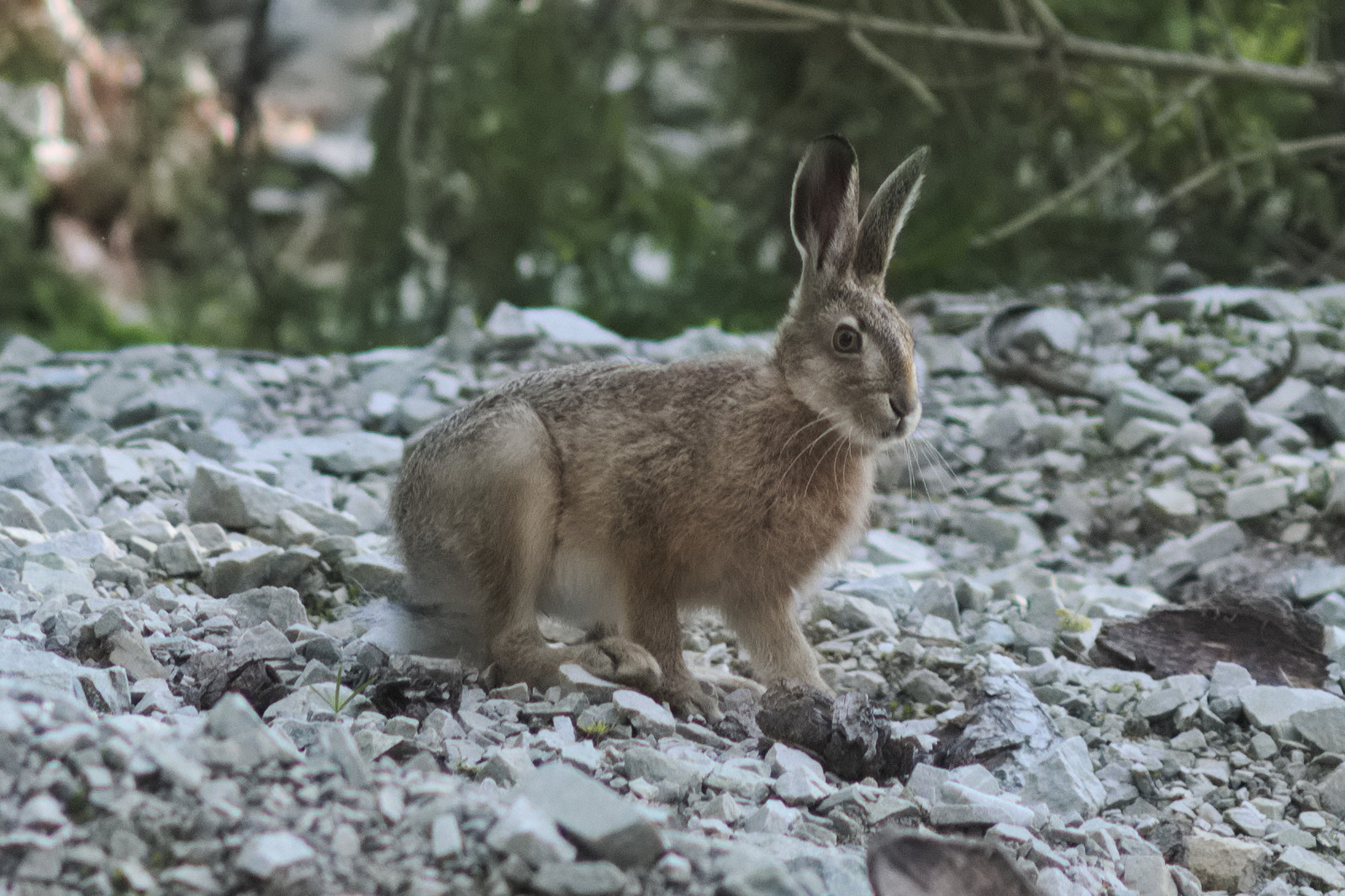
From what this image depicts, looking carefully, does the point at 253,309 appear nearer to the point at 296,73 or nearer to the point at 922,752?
the point at 296,73

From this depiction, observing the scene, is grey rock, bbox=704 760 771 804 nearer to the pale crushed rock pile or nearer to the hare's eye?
the pale crushed rock pile

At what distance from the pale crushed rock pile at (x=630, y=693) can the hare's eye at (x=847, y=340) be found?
754 mm

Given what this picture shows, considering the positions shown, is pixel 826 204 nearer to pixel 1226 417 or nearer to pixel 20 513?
pixel 20 513

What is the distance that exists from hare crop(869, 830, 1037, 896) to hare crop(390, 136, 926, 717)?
4.42ft

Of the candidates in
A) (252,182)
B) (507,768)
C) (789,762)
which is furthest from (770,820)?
(252,182)

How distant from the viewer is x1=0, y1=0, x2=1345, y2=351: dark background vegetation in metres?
7.17

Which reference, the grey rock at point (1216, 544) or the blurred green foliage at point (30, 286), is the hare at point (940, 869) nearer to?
the grey rock at point (1216, 544)

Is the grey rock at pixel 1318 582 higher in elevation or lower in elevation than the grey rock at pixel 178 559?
lower

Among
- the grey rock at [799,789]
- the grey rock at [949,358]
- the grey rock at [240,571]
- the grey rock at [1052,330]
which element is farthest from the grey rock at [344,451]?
the grey rock at [1052,330]

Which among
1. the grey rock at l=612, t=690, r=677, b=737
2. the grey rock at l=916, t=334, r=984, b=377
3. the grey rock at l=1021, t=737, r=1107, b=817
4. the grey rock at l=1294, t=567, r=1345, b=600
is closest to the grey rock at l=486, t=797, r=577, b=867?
the grey rock at l=612, t=690, r=677, b=737

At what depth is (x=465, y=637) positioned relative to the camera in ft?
12.5

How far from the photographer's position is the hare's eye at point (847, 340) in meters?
3.83

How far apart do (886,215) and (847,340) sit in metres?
0.39

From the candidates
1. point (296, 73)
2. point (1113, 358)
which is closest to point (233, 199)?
point (296, 73)
